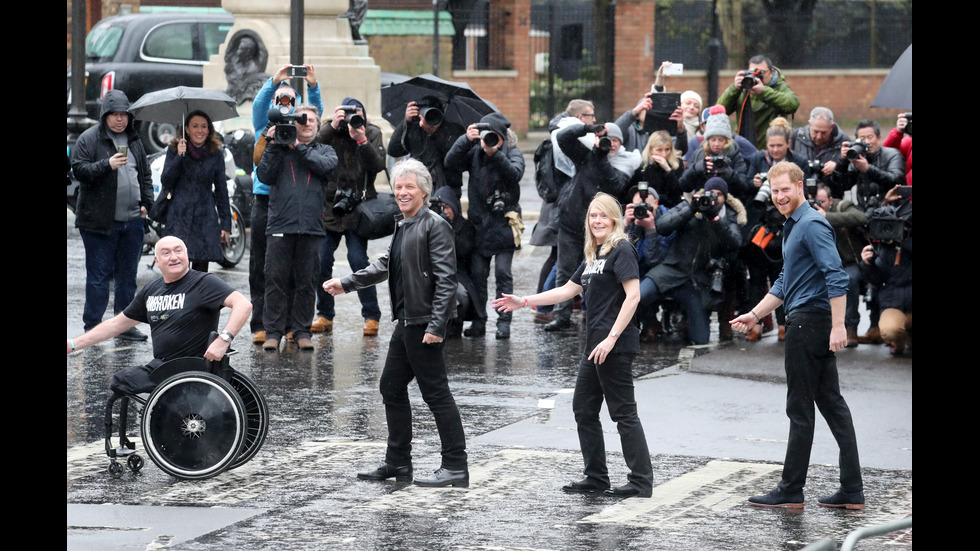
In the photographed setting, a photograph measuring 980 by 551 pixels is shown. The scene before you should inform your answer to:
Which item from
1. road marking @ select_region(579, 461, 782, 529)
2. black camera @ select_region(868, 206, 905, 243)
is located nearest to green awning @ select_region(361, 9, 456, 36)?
black camera @ select_region(868, 206, 905, 243)

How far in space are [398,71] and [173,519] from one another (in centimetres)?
2771

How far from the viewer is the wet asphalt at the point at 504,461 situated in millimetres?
6926

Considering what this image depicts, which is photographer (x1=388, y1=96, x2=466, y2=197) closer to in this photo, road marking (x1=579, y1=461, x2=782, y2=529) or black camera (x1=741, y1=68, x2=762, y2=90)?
black camera (x1=741, y1=68, x2=762, y2=90)

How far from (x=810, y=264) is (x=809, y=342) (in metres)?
0.43

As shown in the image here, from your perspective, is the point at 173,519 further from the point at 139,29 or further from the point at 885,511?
the point at 139,29

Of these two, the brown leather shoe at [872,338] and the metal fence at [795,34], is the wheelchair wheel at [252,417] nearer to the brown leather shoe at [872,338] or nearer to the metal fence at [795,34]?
the brown leather shoe at [872,338]

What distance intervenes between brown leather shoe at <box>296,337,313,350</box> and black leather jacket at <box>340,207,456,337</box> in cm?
395

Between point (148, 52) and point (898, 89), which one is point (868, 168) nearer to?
point (898, 89)

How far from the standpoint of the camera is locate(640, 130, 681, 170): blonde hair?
12367 mm

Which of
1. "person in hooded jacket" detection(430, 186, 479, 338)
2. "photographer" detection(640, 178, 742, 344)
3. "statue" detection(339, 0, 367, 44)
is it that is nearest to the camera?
"photographer" detection(640, 178, 742, 344)

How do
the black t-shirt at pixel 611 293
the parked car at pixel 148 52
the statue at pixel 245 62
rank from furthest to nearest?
the parked car at pixel 148 52
the statue at pixel 245 62
the black t-shirt at pixel 611 293

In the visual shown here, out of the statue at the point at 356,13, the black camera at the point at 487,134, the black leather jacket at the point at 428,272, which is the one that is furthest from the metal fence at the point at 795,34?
the black leather jacket at the point at 428,272

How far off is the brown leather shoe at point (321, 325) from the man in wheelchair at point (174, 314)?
427 cm

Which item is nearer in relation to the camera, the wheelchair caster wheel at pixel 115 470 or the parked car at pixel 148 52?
the wheelchair caster wheel at pixel 115 470
